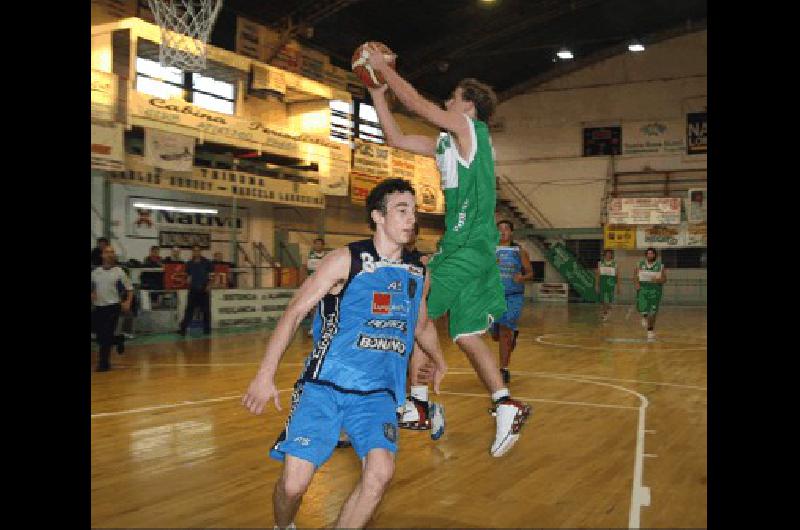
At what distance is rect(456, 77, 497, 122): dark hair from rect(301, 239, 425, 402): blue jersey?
1.64m

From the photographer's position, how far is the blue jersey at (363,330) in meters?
3.14

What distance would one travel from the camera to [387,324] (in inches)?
127

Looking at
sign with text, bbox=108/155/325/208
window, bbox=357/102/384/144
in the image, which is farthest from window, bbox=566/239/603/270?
sign with text, bbox=108/155/325/208

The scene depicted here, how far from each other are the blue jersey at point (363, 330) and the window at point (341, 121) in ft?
60.4

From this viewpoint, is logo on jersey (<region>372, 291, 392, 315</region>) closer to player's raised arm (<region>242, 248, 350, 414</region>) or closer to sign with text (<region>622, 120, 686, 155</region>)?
player's raised arm (<region>242, 248, 350, 414</region>)

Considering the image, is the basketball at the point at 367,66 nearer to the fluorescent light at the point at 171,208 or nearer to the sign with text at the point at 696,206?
the fluorescent light at the point at 171,208

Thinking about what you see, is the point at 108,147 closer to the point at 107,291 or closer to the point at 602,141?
the point at 107,291

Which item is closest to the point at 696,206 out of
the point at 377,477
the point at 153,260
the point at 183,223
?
the point at 183,223

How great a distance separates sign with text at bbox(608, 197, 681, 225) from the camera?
86.7 ft

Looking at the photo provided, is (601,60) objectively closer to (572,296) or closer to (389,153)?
(572,296)

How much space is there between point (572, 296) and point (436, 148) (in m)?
25.6

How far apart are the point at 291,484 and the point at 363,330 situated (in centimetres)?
68

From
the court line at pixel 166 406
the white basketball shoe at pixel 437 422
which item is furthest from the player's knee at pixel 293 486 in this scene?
the court line at pixel 166 406
